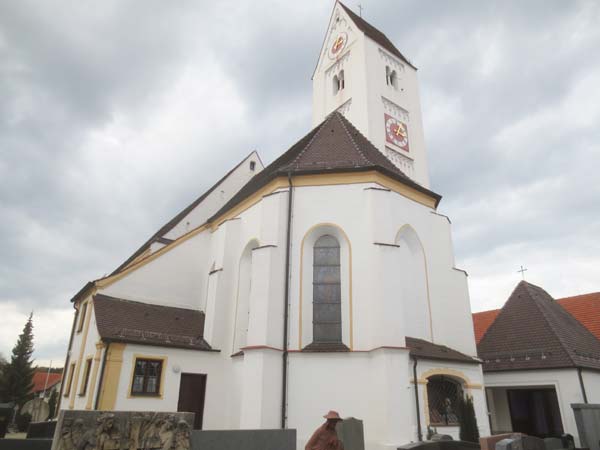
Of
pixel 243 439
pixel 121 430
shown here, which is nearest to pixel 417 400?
pixel 243 439

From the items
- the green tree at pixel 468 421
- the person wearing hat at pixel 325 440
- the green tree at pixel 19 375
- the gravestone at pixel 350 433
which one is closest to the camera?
the person wearing hat at pixel 325 440

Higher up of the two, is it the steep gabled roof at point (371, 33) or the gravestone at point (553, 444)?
the steep gabled roof at point (371, 33)

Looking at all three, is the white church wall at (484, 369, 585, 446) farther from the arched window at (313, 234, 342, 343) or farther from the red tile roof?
the arched window at (313, 234, 342, 343)

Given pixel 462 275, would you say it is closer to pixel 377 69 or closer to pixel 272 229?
pixel 272 229

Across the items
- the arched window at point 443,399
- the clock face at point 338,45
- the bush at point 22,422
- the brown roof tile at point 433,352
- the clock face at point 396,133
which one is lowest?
the bush at point 22,422

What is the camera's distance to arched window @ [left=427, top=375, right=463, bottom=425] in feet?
37.4

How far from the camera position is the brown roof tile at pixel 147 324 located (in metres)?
13.4

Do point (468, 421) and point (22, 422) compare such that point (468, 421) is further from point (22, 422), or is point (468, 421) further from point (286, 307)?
point (22, 422)

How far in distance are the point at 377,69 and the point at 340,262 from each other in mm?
18065

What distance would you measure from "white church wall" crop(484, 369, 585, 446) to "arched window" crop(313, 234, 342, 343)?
25.5 ft

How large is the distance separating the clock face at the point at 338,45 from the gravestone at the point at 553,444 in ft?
81.9

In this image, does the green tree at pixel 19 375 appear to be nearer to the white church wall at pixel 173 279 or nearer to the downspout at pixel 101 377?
the white church wall at pixel 173 279

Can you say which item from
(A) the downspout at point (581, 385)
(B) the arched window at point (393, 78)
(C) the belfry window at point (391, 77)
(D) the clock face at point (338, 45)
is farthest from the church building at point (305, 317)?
(D) the clock face at point (338, 45)

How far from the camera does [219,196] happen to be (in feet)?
74.3
